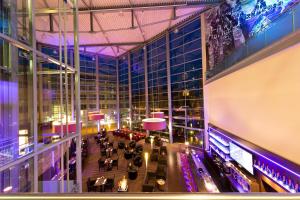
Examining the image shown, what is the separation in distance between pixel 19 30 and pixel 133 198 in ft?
10.5

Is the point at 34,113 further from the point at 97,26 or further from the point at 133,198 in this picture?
the point at 97,26

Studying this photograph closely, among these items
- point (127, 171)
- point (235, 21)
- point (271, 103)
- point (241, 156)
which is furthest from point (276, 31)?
point (127, 171)

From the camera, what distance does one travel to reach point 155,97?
1770 centimetres

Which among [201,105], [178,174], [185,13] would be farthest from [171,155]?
[185,13]

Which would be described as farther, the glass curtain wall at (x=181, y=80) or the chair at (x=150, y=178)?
the glass curtain wall at (x=181, y=80)

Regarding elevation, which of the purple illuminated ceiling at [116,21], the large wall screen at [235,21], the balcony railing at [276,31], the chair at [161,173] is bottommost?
the chair at [161,173]

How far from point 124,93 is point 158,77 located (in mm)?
7004

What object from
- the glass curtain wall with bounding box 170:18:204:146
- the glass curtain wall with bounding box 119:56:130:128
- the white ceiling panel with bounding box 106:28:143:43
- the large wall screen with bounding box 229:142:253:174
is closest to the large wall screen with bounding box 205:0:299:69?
the glass curtain wall with bounding box 170:18:204:146

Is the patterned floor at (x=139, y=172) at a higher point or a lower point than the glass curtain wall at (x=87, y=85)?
lower

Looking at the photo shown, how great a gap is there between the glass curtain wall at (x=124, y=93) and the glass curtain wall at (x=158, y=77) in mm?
4638

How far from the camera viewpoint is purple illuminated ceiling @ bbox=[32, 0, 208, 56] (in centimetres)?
1024

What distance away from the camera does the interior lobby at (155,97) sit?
9.04 ft

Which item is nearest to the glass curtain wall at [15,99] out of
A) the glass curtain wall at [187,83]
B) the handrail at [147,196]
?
the handrail at [147,196]

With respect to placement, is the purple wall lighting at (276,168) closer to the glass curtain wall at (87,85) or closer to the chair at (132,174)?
the chair at (132,174)
